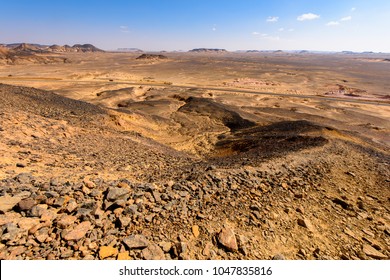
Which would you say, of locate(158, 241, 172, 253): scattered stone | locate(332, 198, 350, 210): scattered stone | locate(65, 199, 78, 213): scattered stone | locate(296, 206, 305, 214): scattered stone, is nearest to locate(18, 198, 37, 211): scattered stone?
locate(65, 199, 78, 213): scattered stone

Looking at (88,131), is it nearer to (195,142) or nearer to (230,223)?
(195,142)

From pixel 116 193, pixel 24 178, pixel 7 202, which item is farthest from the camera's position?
pixel 24 178

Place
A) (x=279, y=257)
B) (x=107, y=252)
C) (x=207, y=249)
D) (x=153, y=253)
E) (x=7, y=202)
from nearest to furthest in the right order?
(x=107, y=252) → (x=153, y=253) → (x=207, y=249) → (x=279, y=257) → (x=7, y=202)

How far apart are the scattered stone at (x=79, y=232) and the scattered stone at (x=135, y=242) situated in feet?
2.53

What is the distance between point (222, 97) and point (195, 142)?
19.8 m

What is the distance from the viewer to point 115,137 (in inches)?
474

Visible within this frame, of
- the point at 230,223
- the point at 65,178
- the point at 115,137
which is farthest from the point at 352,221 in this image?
the point at 115,137

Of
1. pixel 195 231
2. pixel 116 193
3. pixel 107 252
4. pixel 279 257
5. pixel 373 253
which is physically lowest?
pixel 373 253

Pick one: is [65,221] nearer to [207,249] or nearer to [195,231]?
[195,231]

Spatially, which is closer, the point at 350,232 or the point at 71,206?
the point at 71,206

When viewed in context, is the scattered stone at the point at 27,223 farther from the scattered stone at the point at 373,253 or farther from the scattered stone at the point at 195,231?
the scattered stone at the point at 373,253

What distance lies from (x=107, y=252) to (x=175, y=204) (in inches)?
71.9

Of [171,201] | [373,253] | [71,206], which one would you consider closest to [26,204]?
[71,206]

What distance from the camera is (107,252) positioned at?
13.5 feet
